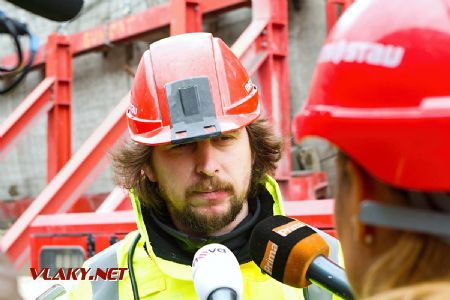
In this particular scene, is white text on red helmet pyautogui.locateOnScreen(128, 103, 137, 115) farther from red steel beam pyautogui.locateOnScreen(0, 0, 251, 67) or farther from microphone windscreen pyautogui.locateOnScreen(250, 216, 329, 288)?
red steel beam pyautogui.locateOnScreen(0, 0, 251, 67)

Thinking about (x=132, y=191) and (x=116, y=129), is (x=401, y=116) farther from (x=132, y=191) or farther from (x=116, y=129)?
(x=116, y=129)

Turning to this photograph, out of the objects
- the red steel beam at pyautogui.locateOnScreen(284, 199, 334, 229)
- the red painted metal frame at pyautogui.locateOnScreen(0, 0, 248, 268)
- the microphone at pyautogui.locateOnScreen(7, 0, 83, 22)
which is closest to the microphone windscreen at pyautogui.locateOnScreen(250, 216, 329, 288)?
the microphone at pyautogui.locateOnScreen(7, 0, 83, 22)

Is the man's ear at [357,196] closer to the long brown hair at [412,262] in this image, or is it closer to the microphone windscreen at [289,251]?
the long brown hair at [412,262]

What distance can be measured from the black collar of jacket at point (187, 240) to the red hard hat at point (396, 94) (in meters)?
1.04

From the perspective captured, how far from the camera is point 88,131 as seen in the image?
8.62m

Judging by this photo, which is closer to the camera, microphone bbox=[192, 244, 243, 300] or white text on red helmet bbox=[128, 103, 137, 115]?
microphone bbox=[192, 244, 243, 300]

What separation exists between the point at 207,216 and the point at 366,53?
3.81 feet

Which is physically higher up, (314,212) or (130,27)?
(130,27)

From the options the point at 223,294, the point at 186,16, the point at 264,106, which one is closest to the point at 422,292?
the point at 223,294

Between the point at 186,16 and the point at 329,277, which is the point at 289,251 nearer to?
the point at 329,277

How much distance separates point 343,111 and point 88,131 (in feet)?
25.9

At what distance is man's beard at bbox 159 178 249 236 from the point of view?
2018 mm

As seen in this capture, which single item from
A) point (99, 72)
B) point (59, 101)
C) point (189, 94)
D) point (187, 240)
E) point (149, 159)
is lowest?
point (99, 72)

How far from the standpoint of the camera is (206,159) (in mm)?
2059
